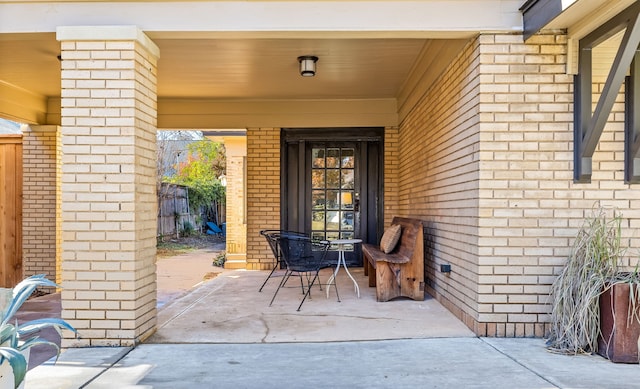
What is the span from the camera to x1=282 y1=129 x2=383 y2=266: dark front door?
754 cm

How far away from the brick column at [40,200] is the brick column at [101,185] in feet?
12.7

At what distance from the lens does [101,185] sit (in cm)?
342

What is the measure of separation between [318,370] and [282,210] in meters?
4.80

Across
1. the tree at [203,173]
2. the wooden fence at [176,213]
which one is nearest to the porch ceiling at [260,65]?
the wooden fence at [176,213]

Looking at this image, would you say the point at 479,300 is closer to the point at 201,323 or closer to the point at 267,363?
the point at 267,363

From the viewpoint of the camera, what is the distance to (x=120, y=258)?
3402 millimetres

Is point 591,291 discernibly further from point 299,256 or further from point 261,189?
point 261,189

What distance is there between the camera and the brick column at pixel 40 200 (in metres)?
6.73

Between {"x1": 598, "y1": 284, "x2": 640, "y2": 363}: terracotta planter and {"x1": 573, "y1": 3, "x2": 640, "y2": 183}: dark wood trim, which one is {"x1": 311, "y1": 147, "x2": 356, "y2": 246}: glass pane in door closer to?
{"x1": 573, "y1": 3, "x2": 640, "y2": 183}: dark wood trim

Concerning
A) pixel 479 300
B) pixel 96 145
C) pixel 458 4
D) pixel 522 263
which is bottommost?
pixel 479 300

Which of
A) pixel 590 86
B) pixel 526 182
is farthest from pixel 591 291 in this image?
pixel 590 86

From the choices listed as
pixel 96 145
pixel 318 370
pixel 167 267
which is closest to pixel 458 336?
pixel 318 370

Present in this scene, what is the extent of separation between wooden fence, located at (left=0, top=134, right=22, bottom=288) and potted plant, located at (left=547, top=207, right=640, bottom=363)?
7.11 meters

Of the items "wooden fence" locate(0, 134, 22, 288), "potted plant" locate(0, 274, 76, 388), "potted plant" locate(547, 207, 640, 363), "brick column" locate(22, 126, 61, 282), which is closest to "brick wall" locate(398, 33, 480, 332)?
"potted plant" locate(547, 207, 640, 363)
